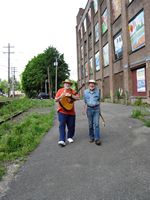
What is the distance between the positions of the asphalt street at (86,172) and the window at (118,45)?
18268 millimetres

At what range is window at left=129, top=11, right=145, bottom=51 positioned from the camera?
773 inches

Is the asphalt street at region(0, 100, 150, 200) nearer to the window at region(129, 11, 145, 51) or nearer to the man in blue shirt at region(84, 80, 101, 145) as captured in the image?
the man in blue shirt at region(84, 80, 101, 145)

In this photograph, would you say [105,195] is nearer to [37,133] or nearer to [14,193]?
[14,193]

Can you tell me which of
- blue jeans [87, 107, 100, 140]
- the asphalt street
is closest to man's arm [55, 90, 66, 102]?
blue jeans [87, 107, 100, 140]

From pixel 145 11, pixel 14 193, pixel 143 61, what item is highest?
pixel 145 11

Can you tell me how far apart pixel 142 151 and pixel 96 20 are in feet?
106

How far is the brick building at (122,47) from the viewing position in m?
19.6

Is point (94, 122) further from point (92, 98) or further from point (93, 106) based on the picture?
point (92, 98)

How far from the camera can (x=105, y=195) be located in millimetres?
3859

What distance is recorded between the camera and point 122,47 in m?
24.2

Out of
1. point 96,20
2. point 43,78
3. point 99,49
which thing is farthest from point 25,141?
point 43,78

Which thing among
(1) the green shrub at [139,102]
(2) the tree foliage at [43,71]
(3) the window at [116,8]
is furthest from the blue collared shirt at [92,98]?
(2) the tree foliage at [43,71]

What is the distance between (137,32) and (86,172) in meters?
17.5

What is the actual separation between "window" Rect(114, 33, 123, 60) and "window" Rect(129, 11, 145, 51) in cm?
269
